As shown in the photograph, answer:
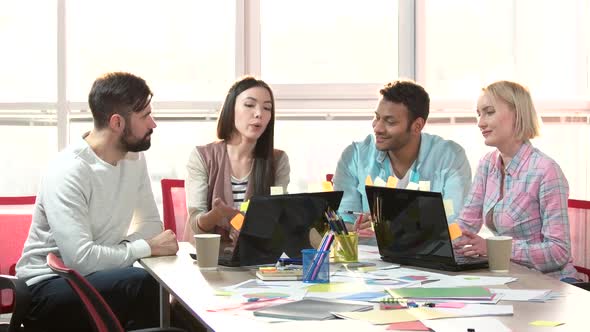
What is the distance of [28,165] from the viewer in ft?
16.2

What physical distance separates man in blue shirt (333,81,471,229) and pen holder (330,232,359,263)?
2.02 feet

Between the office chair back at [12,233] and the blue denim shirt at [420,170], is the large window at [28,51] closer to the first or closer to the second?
the office chair back at [12,233]

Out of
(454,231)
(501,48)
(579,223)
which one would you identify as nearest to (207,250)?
(454,231)

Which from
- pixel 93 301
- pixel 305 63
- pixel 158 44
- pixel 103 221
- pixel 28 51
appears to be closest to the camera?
pixel 93 301

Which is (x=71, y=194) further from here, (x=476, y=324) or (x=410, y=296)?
(x=476, y=324)

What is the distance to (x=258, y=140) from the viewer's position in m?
3.90

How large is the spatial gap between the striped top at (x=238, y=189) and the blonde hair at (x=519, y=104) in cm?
109

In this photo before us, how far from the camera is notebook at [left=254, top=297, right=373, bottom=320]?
2139 millimetres

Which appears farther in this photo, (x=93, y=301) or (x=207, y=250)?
(x=207, y=250)

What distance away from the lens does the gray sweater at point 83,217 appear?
2953 mm

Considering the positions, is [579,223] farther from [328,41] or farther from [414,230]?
[328,41]

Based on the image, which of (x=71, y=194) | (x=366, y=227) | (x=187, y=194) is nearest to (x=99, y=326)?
(x=71, y=194)

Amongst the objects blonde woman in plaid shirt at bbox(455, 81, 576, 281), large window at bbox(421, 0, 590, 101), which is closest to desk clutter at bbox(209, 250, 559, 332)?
blonde woman in plaid shirt at bbox(455, 81, 576, 281)

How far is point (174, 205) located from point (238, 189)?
34 centimetres
